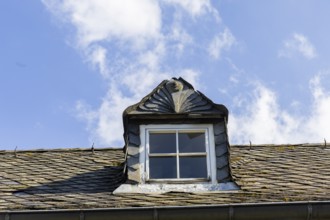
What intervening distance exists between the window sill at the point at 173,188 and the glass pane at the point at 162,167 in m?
0.24

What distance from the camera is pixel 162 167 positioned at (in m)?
10.9

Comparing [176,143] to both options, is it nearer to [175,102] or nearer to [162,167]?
[162,167]

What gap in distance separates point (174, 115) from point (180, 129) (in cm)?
25

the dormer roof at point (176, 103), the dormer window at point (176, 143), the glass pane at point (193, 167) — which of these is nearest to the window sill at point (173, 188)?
the dormer window at point (176, 143)

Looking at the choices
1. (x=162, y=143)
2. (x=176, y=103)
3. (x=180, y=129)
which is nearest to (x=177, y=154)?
(x=162, y=143)

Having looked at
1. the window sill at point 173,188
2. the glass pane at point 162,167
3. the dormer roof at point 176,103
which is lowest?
the window sill at point 173,188

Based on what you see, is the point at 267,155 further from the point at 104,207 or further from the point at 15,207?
the point at 15,207

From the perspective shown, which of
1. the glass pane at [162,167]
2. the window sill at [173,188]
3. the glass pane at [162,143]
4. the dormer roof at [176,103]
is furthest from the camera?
the dormer roof at [176,103]

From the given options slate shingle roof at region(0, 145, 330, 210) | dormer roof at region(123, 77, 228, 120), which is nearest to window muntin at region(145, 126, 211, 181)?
dormer roof at region(123, 77, 228, 120)

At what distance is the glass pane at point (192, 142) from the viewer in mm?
11070

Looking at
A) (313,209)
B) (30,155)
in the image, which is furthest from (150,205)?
(30,155)

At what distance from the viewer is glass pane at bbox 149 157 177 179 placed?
10.8m

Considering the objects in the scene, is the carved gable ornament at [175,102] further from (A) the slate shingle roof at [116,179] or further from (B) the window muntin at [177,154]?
(A) the slate shingle roof at [116,179]

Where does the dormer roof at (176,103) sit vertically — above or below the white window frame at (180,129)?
above
